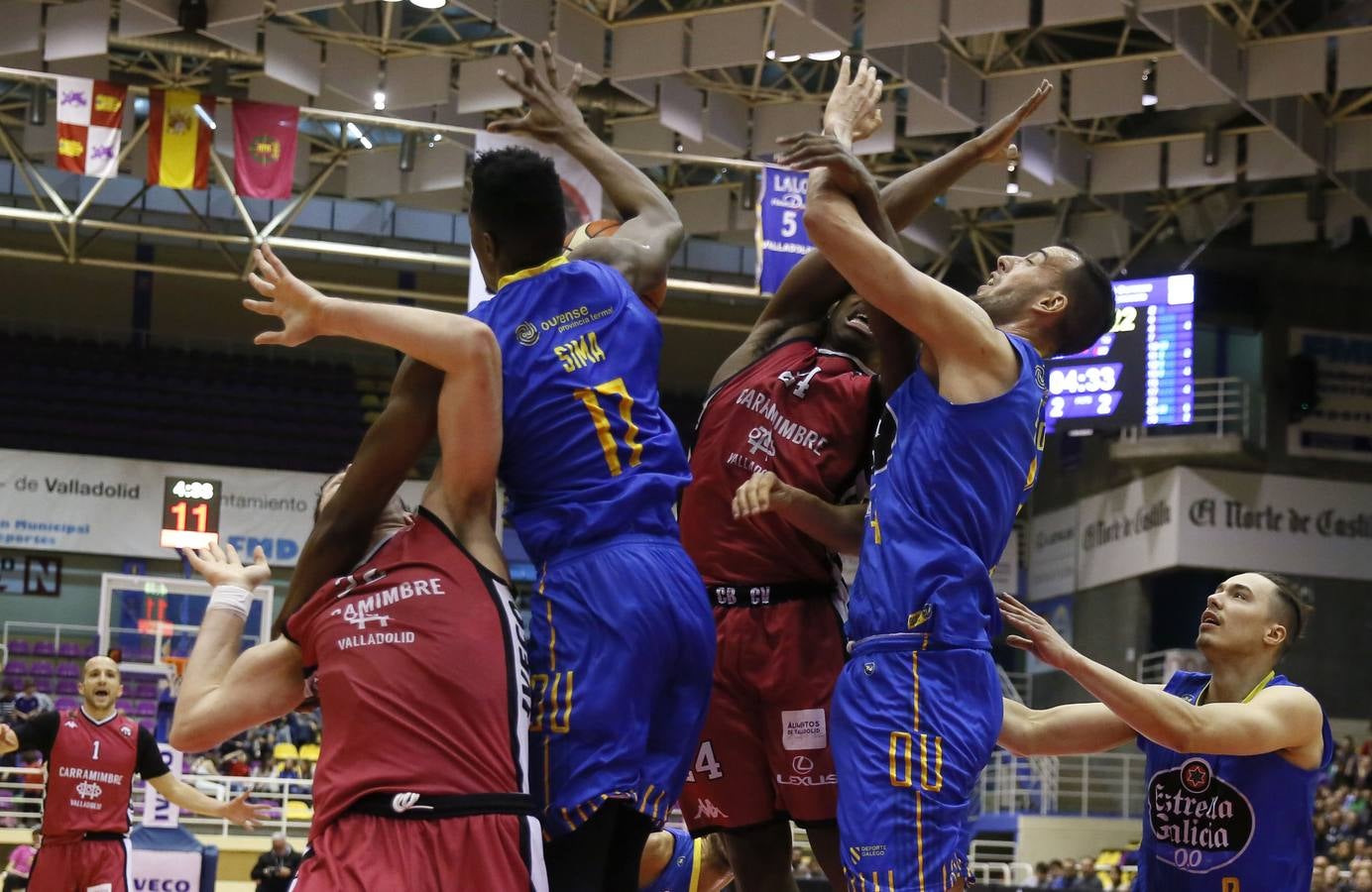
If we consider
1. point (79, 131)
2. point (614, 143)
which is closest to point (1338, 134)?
point (614, 143)

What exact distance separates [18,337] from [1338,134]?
18743mm

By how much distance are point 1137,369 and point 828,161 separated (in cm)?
1449

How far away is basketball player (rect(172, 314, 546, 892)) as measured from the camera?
330cm

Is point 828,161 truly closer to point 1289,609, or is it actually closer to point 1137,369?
point 1289,609

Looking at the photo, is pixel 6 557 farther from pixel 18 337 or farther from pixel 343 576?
pixel 343 576

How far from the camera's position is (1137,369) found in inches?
698

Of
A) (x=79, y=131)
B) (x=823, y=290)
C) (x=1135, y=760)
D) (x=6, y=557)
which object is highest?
(x=79, y=131)

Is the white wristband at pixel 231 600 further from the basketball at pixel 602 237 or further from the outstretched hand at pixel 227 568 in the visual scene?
the basketball at pixel 602 237

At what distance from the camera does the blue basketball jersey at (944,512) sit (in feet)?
12.5

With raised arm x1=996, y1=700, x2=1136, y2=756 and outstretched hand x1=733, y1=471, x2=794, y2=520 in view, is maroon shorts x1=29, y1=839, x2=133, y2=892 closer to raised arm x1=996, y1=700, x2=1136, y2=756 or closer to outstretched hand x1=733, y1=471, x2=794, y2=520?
raised arm x1=996, y1=700, x2=1136, y2=756

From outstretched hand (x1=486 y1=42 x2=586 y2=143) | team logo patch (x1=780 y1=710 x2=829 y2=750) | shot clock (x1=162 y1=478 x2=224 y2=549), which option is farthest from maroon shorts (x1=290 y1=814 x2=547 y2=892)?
shot clock (x1=162 y1=478 x2=224 y2=549)

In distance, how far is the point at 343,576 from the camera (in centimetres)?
358

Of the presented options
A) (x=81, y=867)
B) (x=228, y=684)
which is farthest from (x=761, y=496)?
(x=81, y=867)

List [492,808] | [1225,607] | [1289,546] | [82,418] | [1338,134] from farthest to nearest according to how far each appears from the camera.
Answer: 1. [82,418]
2. [1289,546]
3. [1338,134]
4. [1225,607]
5. [492,808]
